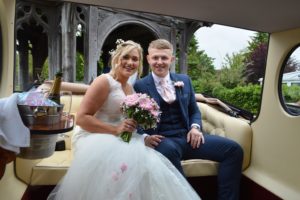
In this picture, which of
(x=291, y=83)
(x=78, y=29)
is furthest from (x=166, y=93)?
(x=78, y=29)

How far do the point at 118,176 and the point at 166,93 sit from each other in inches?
38.3

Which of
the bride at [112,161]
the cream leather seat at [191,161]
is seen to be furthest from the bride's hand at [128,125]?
the cream leather seat at [191,161]

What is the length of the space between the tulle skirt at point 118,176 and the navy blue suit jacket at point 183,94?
55cm

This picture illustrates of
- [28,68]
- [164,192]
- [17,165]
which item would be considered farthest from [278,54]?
[28,68]

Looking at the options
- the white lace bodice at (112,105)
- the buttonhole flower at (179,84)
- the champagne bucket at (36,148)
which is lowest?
the champagne bucket at (36,148)

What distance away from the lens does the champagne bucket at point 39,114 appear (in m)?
1.58

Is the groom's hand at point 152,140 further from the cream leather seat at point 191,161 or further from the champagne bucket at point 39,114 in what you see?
the champagne bucket at point 39,114

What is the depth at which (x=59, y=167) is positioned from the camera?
96.4 inches

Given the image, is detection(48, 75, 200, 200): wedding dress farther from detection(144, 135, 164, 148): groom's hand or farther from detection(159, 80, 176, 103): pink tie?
detection(159, 80, 176, 103): pink tie

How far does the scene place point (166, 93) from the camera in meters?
2.62

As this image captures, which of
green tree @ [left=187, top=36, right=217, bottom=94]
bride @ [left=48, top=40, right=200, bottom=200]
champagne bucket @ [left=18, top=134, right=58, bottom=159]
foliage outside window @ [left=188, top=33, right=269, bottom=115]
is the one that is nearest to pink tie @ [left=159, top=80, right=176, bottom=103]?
bride @ [left=48, top=40, right=200, bottom=200]

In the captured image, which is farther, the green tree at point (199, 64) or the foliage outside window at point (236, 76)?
the green tree at point (199, 64)

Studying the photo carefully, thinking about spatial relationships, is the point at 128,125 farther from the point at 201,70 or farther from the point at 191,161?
the point at 201,70

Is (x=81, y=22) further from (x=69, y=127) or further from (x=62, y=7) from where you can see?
(x=69, y=127)
